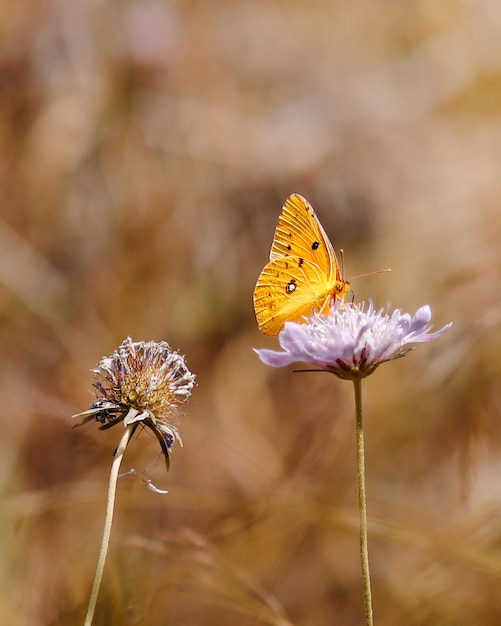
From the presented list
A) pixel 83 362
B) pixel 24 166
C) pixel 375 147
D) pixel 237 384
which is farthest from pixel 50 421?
pixel 375 147

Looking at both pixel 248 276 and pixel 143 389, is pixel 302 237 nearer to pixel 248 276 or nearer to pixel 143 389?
pixel 143 389

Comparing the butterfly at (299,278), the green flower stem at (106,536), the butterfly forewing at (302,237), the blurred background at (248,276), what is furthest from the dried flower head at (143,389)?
the blurred background at (248,276)

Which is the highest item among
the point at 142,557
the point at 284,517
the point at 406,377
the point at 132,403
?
the point at 406,377

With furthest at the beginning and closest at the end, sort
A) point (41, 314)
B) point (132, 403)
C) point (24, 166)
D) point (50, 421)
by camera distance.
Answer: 1. point (24, 166)
2. point (41, 314)
3. point (50, 421)
4. point (132, 403)

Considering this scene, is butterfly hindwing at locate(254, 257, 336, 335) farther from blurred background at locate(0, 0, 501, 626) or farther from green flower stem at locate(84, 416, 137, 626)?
blurred background at locate(0, 0, 501, 626)

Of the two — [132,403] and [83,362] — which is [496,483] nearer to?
[83,362]

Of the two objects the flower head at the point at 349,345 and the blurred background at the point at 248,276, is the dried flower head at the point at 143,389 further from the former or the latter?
the blurred background at the point at 248,276
